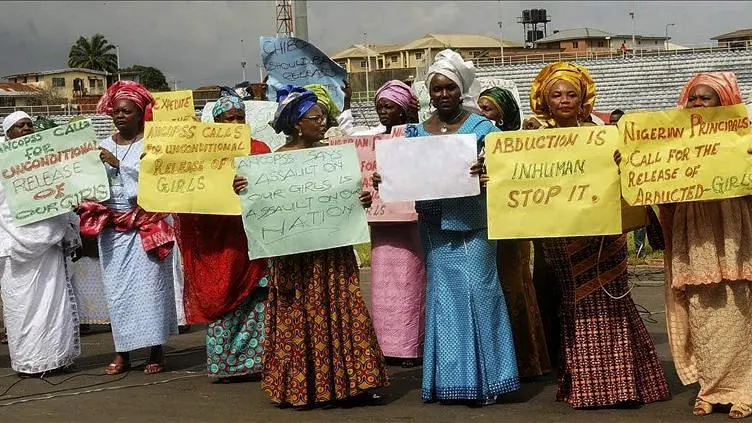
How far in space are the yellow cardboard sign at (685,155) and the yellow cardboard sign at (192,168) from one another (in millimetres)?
2588

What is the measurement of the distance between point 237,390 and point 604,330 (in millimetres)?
2488

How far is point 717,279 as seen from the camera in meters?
5.91

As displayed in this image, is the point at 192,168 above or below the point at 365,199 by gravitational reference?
above

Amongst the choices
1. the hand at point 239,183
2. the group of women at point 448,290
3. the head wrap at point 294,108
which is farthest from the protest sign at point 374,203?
the hand at point 239,183

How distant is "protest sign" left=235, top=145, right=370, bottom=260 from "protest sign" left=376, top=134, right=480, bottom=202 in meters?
0.23

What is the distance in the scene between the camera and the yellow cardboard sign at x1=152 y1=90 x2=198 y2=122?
10008 millimetres

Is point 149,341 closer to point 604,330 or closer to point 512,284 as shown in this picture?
point 512,284

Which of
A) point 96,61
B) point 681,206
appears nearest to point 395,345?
point 681,206

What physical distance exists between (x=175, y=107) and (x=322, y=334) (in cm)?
419

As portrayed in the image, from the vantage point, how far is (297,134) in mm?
6887

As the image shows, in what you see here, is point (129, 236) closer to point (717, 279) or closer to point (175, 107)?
point (175, 107)

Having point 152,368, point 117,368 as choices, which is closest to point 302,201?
point 152,368

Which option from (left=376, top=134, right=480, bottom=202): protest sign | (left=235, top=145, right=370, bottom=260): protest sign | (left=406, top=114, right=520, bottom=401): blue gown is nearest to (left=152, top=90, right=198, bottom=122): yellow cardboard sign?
(left=235, top=145, right=370, bottom=260): protest sign

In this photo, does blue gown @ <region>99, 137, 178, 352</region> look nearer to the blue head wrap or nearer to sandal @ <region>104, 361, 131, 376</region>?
sandal @ <region>104, 361, 131, 376</region>
